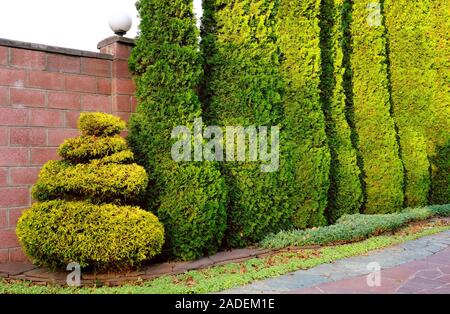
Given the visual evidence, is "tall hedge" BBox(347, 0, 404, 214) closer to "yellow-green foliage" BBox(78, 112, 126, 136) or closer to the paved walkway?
the paved walkway

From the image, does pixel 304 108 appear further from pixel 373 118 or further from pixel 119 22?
pixel 119 22

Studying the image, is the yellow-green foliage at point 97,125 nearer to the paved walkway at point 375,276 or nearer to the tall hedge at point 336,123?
the paved walkway at point 375,276

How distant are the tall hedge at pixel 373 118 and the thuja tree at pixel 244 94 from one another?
2.59 metres

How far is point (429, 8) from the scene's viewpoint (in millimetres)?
8633

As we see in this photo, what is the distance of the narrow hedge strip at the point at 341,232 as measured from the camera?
5082mm

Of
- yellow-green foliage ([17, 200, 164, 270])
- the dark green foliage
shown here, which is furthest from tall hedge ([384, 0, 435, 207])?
yellow-green foliage ([17, 200, 164, 270])

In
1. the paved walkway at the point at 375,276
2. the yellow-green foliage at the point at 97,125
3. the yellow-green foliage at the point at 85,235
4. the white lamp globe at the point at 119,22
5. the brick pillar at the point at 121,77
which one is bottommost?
the paved walkway at the point at 375,276

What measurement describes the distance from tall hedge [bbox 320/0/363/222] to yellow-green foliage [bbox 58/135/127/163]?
146 inches

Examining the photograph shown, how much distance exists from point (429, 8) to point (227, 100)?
596 cm

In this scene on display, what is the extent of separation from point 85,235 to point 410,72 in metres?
7.14

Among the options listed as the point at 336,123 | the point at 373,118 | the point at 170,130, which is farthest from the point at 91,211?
the point at 373,118

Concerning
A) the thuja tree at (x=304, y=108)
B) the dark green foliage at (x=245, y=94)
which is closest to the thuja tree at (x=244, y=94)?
the dark green foliage at (x=245, y=94)

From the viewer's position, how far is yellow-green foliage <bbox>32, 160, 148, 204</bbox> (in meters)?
3.87
